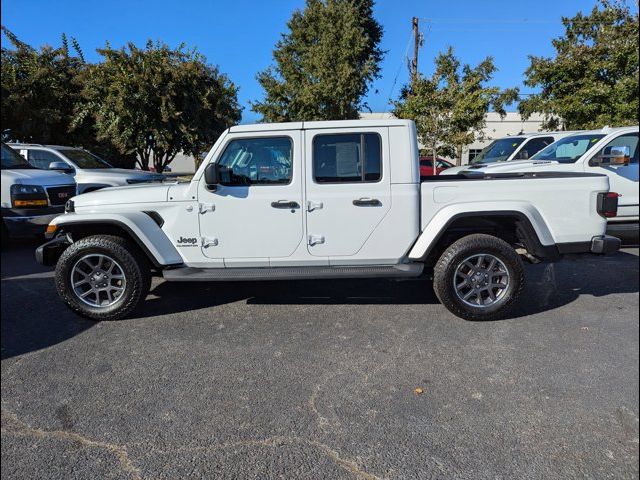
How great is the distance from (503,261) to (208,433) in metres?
3.03

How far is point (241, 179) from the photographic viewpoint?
4176 mm

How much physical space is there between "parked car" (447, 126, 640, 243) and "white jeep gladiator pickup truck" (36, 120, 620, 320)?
2.31 m

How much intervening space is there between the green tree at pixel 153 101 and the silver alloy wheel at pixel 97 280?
9.40m

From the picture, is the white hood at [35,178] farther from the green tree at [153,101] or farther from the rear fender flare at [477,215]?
the green tree at [153,101]

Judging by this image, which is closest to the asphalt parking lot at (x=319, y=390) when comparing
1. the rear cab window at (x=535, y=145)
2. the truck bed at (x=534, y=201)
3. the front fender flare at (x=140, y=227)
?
the front fender flare at (x=140, y=227)

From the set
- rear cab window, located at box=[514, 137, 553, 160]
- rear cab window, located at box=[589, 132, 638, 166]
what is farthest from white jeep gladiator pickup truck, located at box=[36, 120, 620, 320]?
rear cab window, located at box=[514, 137, 553, 160]

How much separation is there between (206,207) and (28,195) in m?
2.25

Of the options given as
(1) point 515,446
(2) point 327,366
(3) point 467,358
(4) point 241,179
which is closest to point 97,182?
(4) point 241,179

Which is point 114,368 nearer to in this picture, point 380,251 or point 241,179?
point 241,179

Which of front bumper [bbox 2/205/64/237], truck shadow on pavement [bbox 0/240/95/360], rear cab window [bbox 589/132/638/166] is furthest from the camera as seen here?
rear cab window [bbox 589/132/638/166]

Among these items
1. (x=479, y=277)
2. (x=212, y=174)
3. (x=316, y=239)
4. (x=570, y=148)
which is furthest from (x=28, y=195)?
(x=570, y=148)

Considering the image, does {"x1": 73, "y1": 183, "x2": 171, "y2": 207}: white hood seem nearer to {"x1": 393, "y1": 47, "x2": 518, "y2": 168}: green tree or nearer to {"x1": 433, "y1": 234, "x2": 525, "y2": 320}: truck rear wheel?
{"x1": 433, "y1": 234, "x2": 525, "y2": 320}: truck rear wheel

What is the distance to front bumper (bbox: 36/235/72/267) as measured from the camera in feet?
13.9

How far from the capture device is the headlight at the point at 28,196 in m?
4.41
